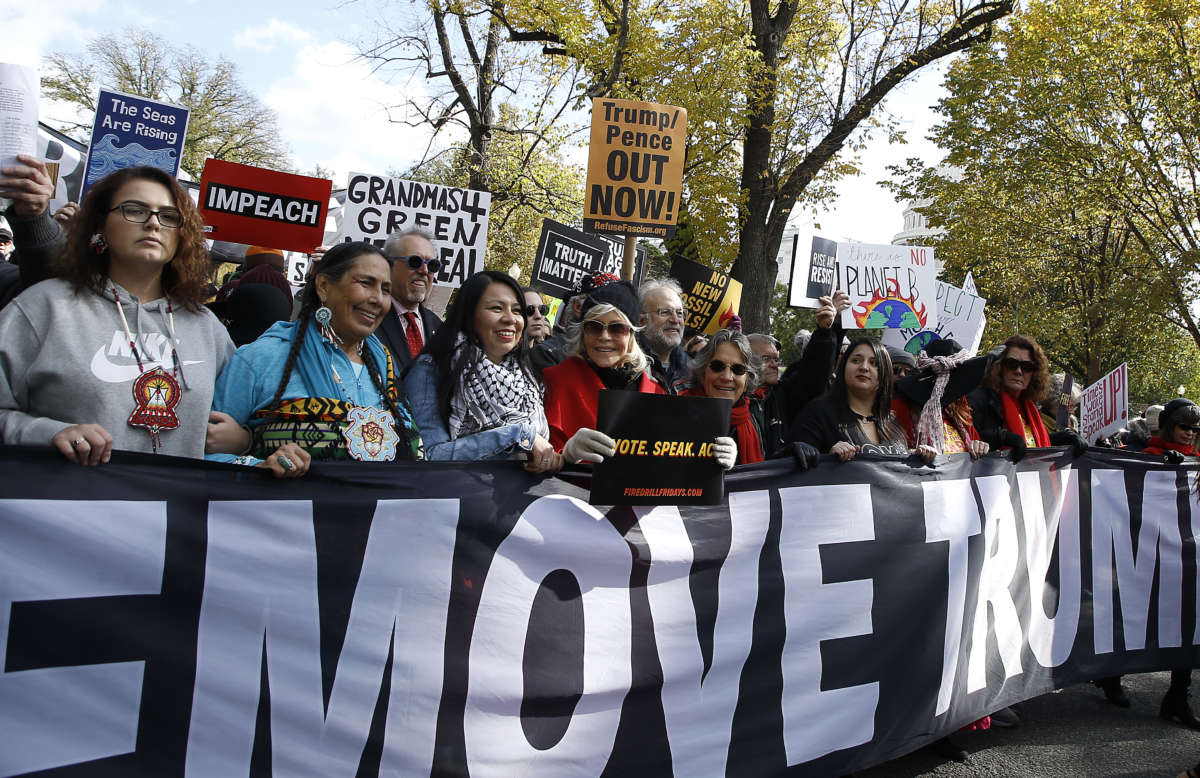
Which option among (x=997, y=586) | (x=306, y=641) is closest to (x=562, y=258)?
(x=997, y=586)

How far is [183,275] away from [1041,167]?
58.5ft

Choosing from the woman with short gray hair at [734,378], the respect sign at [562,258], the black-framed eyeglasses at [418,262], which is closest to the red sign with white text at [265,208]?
the black-framed eyeglasses at [418,262]

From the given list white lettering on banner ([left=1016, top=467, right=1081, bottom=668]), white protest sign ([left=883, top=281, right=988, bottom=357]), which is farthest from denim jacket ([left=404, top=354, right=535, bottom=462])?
white protest sign ([left=883, top=281, right=988, bottom=357])

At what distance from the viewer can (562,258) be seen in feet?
20.9

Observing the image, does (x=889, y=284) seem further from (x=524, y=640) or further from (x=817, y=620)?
(x=524, y=640)

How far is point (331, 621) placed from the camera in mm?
2275

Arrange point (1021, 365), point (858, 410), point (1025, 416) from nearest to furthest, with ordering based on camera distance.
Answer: point (858, 410) → point (1021, 365) → point (1025, 416)

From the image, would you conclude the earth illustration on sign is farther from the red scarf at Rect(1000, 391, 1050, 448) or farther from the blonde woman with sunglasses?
the blonde woman with sunglasses

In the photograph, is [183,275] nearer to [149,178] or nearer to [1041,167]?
[149,178]

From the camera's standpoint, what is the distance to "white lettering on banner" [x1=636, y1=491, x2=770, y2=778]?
2807 millimetres

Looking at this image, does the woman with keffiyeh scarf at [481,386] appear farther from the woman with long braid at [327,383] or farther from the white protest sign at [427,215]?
the white protest sign at [427,215]

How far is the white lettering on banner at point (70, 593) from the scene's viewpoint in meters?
1.89

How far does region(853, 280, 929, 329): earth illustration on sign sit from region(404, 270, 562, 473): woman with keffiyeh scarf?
4304 millimetres

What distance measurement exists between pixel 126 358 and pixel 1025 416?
4.49 m
